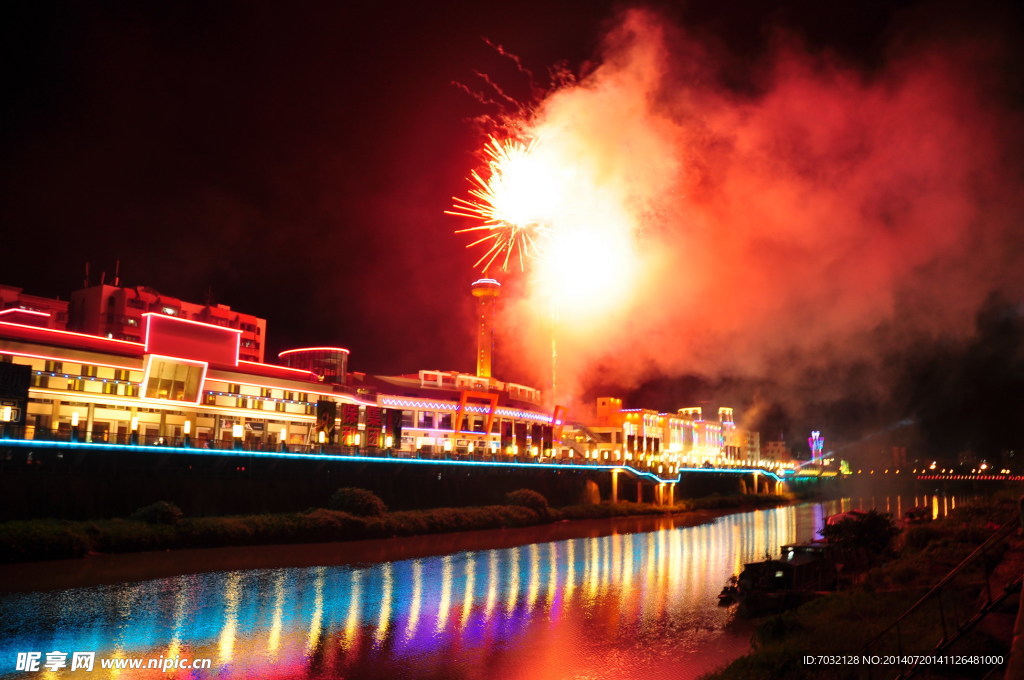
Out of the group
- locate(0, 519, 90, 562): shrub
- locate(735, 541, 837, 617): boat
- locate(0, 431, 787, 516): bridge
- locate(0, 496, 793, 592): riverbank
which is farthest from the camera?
locate(0, 431, 787, 516): bridge

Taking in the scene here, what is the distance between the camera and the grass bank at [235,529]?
34812 millimetres

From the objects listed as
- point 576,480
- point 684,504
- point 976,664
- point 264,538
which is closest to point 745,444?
point 684,504

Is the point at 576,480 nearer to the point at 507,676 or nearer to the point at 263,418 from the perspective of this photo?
the point at 263,418

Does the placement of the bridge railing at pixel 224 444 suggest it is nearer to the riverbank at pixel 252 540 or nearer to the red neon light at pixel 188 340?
the riverbank at pixel 252 540

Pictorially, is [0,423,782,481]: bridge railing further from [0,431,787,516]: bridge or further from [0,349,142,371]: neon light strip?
[0,349,142,371]: neon light strip

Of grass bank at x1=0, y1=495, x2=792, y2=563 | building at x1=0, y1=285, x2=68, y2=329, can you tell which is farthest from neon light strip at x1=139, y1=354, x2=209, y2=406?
building at x1=0, y1=285, x2=68, y2=329

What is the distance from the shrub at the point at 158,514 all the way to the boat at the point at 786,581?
29028 millimetres

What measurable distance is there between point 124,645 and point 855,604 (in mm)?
19827

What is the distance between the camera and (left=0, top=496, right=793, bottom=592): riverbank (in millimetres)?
33312

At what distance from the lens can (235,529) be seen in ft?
140

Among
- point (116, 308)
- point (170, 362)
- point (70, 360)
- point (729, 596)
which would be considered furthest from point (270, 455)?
point (116, 308)

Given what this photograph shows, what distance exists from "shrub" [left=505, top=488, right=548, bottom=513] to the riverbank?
0.71 metres

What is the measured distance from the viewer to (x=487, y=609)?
1086 inches

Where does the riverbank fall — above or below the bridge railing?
below
